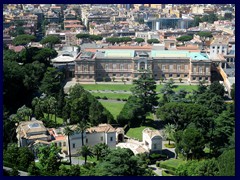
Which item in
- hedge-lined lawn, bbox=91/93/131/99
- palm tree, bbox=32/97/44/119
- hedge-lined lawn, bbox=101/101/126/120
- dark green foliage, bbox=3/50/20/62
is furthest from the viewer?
dark green foliage, bbox=3/50/20/62

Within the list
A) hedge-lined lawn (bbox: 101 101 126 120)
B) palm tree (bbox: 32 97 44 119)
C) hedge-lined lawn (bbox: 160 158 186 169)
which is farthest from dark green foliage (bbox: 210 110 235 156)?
palm tree (bbox: 32 97 44 119)

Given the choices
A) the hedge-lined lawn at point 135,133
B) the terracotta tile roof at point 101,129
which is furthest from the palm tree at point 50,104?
the hedge-lined lawn at point 135,133

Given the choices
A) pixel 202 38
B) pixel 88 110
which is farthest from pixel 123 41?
pixel 88 110

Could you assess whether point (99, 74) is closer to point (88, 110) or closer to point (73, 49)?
point (73, 49)

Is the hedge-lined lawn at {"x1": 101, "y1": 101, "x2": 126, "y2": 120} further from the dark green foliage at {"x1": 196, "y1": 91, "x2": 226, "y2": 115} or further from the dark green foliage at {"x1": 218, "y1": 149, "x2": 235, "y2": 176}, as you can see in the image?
the dark green foliage at {"x1": 218, "y1": 149, "x2": 235, "y2": 176}

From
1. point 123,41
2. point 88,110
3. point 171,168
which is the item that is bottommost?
point 171,168

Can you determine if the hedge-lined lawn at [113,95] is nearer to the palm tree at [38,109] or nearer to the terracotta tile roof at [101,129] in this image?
the palm tree at [38,109]

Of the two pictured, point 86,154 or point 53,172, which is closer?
point 53,172

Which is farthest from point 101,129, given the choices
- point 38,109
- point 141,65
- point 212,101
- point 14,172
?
point 141,65

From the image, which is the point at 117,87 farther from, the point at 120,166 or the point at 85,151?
the point at 120,166
